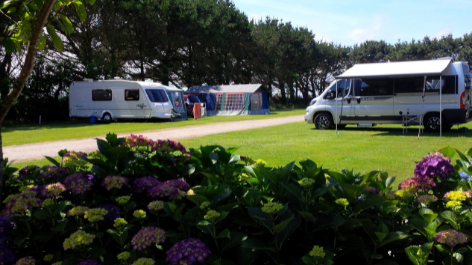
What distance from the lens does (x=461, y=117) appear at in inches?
537

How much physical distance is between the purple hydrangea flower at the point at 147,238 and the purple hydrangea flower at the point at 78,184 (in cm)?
52

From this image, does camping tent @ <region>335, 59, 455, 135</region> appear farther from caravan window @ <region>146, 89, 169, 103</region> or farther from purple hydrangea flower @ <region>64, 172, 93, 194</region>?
caravan window @ <region>146, 89, 169, 103</region>

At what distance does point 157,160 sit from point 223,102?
3095 centimetres

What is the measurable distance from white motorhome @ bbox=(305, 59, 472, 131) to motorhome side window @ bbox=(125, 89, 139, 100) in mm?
12296

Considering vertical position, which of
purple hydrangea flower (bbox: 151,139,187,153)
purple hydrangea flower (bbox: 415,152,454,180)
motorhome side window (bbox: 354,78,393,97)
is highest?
motorhome side window (bbox: 354,78,393,97)

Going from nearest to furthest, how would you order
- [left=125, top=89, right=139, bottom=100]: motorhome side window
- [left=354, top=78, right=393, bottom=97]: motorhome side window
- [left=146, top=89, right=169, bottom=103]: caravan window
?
[left=354, top=78, right=393, bottom=97]: motorhome side window, [left=125, top=89, right=139, bottom=100]: motorhome side window, [left=146, top=89, right=169, bottom=103]: caravan window

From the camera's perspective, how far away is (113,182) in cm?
213

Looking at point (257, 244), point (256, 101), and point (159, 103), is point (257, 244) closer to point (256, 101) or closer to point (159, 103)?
point (159, 103)

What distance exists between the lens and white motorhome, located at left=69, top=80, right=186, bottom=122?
24828mm

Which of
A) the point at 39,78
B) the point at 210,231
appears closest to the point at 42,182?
the point at 210,231

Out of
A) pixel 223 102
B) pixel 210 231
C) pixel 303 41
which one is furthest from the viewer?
pixel 303 41

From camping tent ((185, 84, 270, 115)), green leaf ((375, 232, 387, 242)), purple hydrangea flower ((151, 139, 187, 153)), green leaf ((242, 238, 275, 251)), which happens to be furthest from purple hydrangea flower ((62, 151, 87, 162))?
camping tent ((185, 84, 270, 115))

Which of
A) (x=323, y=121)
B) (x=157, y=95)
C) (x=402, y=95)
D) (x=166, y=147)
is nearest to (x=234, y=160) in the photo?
(x=166, y=147)

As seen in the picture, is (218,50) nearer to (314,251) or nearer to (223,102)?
(223,102)
